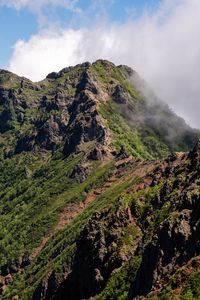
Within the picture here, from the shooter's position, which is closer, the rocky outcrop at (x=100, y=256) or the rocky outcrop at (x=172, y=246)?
the rocky outcrop at (x=172, y=246)

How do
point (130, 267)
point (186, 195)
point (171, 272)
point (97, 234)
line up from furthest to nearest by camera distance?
1. point (97, 234)
2. point (130, 267)
3. point (186, 195)
4. point (171, 272)

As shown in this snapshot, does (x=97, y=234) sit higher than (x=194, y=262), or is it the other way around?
(x=97, y=234)

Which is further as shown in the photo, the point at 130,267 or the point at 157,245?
the point at 130,267

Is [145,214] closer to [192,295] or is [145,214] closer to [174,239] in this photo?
[174,239]

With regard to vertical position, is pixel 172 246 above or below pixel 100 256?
below

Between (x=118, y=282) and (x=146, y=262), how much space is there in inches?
848

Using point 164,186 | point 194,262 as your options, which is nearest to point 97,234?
point 164,186

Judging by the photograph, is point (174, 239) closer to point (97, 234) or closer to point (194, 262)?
point (194, 262)

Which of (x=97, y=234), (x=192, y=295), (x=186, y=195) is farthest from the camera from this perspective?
(x=97, y=234)

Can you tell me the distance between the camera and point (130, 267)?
17112 centimetres

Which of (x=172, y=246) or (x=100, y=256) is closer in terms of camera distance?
(x=172, y=246)

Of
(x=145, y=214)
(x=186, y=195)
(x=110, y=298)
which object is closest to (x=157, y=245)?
(x=186, y=195)

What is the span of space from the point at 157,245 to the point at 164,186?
50.2 metres

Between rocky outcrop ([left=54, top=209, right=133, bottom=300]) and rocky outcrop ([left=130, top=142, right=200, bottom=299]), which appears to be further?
rocky outcrop ([left=54, top=209, right=133, bottom=300])
